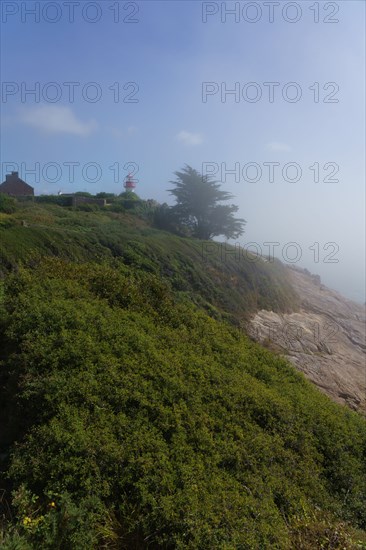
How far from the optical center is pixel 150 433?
436 cm

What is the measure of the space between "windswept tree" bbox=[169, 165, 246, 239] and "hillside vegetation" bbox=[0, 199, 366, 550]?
690 inches

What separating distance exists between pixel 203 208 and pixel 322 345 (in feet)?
46.6

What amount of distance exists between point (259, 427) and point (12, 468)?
2963 mm

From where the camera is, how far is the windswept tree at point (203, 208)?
2509cm

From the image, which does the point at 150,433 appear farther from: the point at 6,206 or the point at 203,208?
the point at 203,208

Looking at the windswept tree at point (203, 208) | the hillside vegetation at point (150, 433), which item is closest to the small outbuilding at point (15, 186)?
the windswept tree at point (203, 208)

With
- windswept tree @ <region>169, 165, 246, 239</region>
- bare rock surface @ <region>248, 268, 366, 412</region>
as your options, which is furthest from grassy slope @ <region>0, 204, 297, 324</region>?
windswept tree @ <region>169, 165, 246, 239</region>

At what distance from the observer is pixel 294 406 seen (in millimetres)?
6230

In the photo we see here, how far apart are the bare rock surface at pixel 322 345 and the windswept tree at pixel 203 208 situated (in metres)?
9.33

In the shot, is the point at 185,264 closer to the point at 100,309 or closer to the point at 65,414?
the point at 100,309

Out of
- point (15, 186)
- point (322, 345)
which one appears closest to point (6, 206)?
point (322, 345)

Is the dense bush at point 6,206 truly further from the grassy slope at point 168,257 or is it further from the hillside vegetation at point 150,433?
the hillside vegetation at point 150,433

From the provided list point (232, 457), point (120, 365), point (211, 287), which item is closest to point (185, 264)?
point (211, 287)

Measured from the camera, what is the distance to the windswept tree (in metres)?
Result: 25.1
